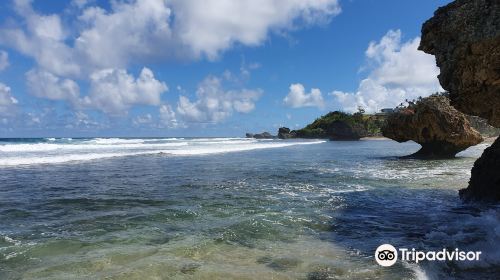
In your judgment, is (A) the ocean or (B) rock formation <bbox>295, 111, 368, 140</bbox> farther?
(B) rock formation <bbox>295, 111, 368, 140</bbox>

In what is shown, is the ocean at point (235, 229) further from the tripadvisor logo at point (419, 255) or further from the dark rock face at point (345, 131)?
the dark rock face at point (345, 131)

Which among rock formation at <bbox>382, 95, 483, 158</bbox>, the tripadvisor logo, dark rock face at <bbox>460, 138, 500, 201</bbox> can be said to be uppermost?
rock formation at <bbox>382, 95, 483, 158</bbox>

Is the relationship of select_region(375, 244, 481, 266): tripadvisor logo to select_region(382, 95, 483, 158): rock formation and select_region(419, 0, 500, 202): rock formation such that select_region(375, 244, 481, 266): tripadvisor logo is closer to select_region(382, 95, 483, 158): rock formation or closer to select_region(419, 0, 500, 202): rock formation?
select_region(419, 0, 500, 202): rock formation

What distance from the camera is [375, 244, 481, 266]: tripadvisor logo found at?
6.28 metres

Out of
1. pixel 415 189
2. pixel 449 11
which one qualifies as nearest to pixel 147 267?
pixel 449 11

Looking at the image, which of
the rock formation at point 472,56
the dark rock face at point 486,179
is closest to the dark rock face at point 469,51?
the rock formation at point 472,56

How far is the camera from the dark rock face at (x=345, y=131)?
97.8m

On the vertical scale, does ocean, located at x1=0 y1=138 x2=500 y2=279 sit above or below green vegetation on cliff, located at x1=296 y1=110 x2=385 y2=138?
below

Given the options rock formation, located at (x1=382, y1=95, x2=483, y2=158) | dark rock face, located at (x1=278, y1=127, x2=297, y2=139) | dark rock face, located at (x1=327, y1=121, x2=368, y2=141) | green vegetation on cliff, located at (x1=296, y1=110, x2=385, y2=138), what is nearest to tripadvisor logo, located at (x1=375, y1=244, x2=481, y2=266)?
rock formation, located at (x1=382, y1=95, x2=483, y2=158)

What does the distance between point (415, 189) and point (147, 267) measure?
10808 millimetres

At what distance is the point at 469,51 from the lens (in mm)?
8594

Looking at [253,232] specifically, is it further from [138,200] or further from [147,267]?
[138,200]

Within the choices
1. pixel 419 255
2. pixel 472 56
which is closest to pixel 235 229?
pixel 419 255

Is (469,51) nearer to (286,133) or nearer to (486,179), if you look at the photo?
(486,179)
